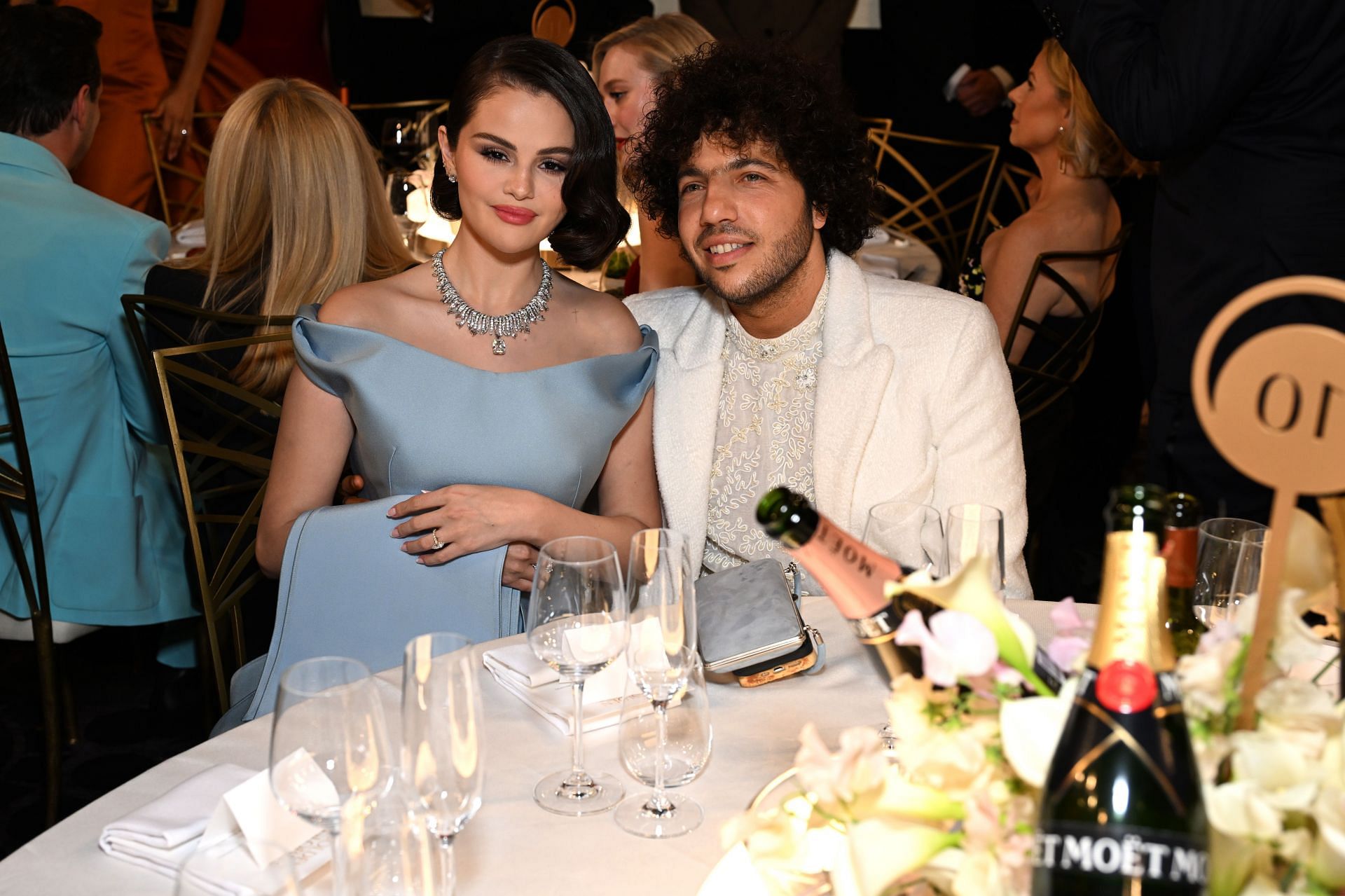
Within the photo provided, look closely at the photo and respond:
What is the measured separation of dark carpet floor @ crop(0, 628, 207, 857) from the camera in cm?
270

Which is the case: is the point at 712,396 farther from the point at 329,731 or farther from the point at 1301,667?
the point at 329,731

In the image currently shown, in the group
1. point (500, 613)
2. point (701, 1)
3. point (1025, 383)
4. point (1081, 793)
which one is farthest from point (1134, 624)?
point (701, 1)

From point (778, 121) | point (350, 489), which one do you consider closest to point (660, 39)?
point (778, 121)

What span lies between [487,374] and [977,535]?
114 cm

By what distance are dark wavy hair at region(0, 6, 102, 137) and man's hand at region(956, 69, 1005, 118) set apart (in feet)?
12.2

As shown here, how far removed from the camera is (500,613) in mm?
2055

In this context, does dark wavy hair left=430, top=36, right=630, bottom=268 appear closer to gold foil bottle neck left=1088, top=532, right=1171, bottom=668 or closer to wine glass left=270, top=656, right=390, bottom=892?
wine glass left=270, top=656, right=390, bottom=892

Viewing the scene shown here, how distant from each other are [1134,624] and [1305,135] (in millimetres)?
2008

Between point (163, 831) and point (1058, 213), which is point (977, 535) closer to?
point (163, 831)

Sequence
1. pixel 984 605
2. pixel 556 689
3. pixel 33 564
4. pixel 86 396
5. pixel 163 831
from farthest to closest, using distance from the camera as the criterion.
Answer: pixel 86 396
pixel 33 564
pixel 556 689
pixel 163 831
pixel 984 605

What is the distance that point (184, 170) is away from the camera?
505 centimetres

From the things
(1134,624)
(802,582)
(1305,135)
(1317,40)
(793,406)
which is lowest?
(802,582)

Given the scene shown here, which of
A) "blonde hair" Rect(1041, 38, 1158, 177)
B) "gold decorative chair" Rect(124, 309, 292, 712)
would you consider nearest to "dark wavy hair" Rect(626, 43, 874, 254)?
"gold decorative chair" Rect(124, 309, 292, 712)

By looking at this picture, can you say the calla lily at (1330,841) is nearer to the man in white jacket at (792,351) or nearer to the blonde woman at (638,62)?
the man in white jacket at (792,351)
